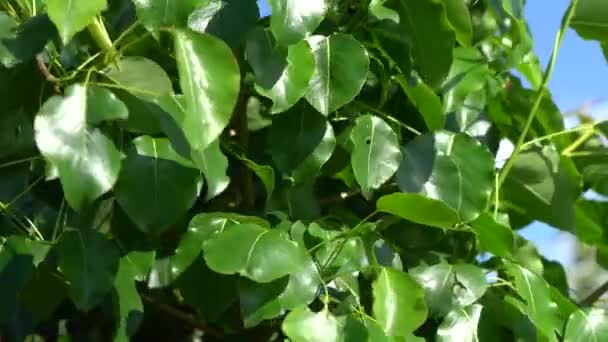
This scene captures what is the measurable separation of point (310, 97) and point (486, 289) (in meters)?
0.25

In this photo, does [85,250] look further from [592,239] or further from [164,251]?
[592,239]

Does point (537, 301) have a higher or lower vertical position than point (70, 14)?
lower

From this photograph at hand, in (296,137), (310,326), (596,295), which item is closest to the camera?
(310,326)

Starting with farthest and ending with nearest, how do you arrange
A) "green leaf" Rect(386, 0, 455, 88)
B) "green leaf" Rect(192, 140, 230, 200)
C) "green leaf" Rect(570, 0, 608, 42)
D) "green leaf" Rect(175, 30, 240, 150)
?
"green leaf" Rect(570, 0, 608, 42)
"green leaf" Rect(386, 0, 455, 88)
"green leaf" Rect(192, 140, 230, 200)
"green leaf" Rect(175, 30, 240, 150)

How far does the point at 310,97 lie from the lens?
2.94 ft

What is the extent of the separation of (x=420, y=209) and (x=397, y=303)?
0.08m

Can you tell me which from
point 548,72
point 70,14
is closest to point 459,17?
point 548,72

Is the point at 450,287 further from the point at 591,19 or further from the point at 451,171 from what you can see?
the point at 591,19

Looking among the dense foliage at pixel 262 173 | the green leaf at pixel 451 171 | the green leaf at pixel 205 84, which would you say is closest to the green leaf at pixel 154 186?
the dense foliage at pixel 262 173

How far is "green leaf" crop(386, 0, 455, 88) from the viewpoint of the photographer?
3.01ft

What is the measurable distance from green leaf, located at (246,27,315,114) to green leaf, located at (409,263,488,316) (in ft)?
0.72

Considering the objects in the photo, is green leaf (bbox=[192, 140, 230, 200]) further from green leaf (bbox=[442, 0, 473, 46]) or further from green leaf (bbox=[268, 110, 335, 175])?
green leaf (bbox=[442, 0, 473, 46])

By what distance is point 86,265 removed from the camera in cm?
82

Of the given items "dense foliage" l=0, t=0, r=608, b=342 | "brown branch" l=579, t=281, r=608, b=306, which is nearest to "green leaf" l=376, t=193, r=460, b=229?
"dense foliage" l=0, t=0, r=608, b=342
